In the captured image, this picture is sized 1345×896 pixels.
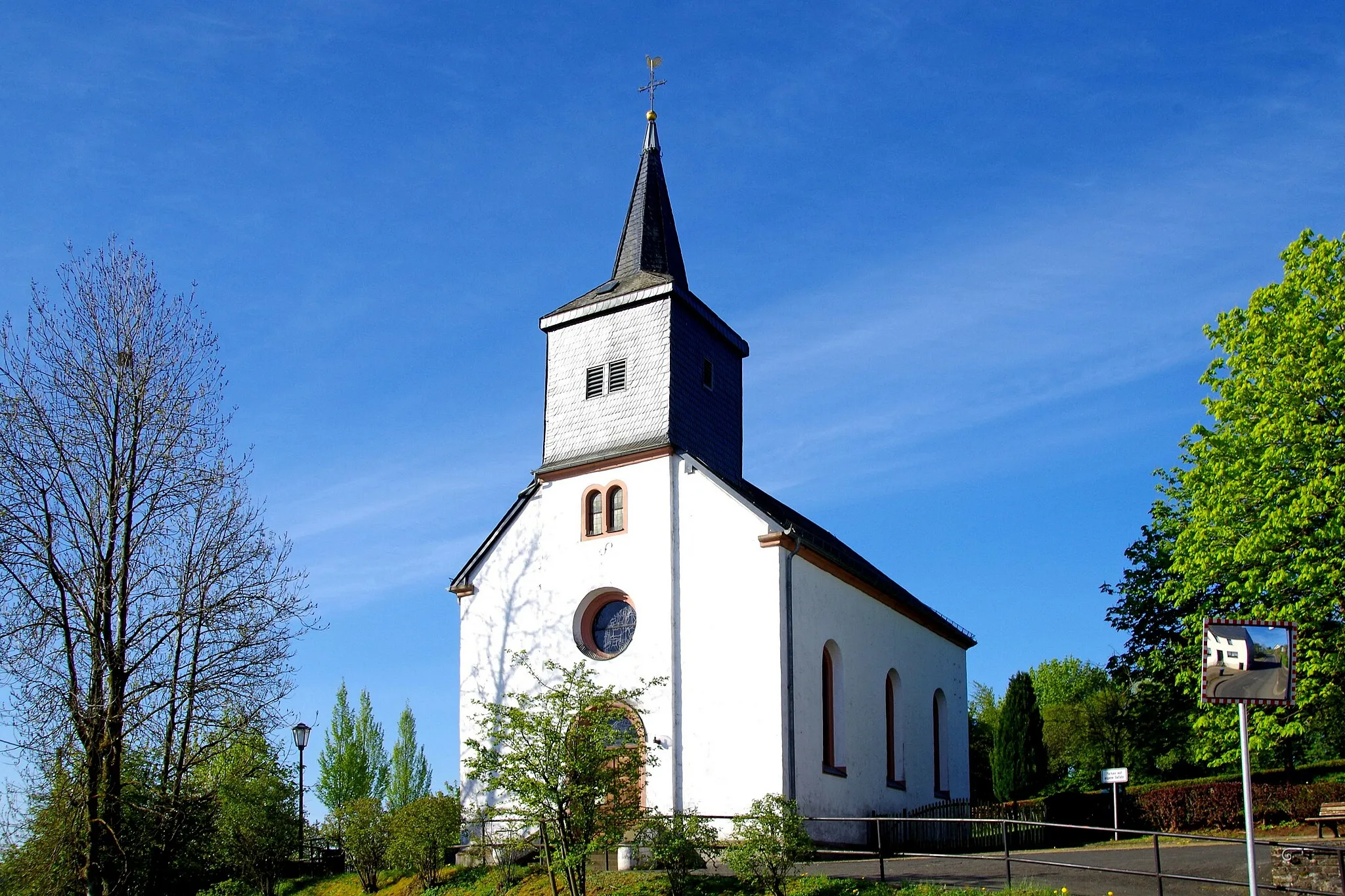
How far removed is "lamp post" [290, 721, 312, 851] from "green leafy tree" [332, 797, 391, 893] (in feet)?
9.55

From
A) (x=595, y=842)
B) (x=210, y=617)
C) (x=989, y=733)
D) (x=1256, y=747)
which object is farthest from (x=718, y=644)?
(x=989, y=733)

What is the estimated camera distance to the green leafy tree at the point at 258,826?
25906 millimetres

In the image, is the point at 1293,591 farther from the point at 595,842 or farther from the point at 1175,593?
the point at 595,842

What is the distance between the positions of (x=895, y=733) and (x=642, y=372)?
11439 millimetres

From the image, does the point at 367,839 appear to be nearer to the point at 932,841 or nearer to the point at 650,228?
the point at 932,841

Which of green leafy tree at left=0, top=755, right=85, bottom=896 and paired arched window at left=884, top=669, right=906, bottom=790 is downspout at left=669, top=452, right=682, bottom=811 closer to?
paired arched window at left=884, top=669, right=906, bottom=790

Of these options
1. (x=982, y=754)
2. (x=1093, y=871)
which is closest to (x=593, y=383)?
(x=1093, y=871)

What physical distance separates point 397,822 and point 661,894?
7674mm

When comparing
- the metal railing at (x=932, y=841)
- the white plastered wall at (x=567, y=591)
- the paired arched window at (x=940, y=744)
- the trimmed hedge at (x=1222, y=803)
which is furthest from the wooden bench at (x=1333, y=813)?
the paired arched window at (x=940, y=744)

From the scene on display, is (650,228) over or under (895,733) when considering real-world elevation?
over

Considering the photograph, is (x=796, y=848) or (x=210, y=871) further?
(x=210, y=871)

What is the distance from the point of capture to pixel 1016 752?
46.2m

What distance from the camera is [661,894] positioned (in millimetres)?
19906

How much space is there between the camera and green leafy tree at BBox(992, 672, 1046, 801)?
1815 inches
